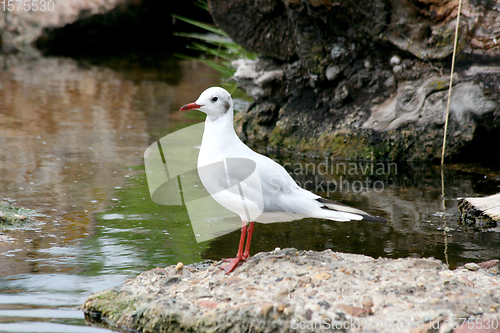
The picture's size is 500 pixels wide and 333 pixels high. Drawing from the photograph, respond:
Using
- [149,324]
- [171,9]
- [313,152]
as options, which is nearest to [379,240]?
[149,324]

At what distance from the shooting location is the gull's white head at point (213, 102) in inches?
122

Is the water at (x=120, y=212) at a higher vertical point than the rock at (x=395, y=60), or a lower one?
lower

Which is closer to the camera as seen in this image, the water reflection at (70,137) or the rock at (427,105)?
the water reflection at (70,137)

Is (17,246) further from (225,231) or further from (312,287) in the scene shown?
(312,287)

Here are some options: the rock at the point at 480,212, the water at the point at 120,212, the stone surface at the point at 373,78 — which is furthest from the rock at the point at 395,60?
the rock at the point at 480,212

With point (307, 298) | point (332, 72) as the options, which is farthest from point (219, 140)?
point (332, 72)

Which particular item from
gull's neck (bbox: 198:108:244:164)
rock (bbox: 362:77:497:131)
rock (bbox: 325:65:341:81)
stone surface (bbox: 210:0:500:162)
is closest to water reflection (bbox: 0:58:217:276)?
gull's neck (bbox: 198:108:244:164)

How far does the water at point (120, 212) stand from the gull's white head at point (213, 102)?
3.11 feet

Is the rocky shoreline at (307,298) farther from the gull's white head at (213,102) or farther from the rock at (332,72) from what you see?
the rock at (332,72)

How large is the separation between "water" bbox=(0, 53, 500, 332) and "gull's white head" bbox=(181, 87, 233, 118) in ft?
3.11

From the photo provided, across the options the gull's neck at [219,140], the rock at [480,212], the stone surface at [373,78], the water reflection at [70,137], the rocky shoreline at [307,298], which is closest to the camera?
the rocky shoreline at [307,298]

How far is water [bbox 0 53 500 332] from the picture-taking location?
3.09 meters

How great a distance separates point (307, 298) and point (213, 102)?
1.21m

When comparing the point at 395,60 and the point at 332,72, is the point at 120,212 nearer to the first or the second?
the point at 332,72
